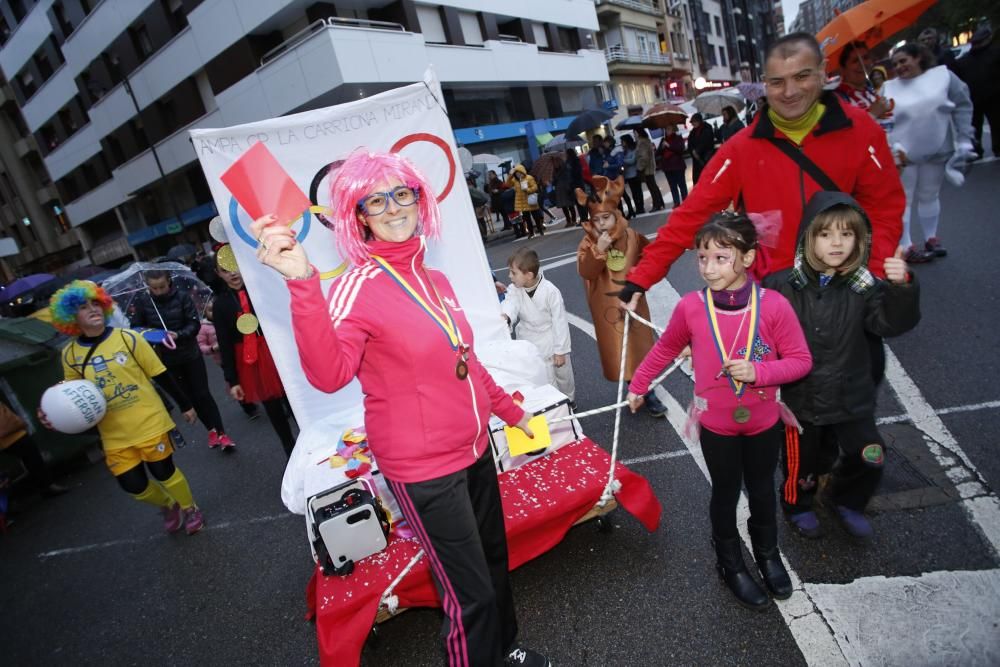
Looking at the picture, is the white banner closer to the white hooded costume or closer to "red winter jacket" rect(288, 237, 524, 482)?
the white hooded costume

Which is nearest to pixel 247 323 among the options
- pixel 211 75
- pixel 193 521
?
pixel 193 521

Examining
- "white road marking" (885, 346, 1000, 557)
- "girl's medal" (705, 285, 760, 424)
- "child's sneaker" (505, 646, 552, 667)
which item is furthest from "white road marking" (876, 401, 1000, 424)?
"child's sneaker" (505, 646, 552, 667)

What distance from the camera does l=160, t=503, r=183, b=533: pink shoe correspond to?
455cm

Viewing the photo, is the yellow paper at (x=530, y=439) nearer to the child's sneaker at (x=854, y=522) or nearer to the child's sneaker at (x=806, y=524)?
the child's sneaker at (x=806, y=524)

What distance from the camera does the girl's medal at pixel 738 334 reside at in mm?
2246

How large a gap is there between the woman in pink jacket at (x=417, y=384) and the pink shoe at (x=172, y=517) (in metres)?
3.62

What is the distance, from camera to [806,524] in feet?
9.20

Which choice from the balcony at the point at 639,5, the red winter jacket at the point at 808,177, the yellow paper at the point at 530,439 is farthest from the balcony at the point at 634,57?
the yellow paper at the point at 530,439

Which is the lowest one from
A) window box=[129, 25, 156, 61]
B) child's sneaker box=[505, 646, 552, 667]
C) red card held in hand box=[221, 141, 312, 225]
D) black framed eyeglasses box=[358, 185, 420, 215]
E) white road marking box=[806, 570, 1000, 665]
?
white road marking box=[806, 570, 1000, 665]

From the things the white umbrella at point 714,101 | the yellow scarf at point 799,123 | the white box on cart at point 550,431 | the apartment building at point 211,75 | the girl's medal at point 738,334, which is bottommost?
the white box on cart at point 550,431

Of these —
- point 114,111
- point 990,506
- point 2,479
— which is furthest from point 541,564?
point 114,111

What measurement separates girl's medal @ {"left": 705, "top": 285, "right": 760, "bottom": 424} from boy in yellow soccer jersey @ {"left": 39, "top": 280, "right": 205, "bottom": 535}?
4115 mm

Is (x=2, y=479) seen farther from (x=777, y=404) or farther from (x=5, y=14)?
(x=5, y=14)

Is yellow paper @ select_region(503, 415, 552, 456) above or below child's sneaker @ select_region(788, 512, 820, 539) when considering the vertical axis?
above
